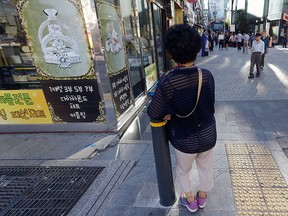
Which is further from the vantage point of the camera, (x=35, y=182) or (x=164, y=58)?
(x=164, y=58)

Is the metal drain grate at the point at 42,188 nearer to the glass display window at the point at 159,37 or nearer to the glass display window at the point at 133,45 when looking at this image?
the glass display window at the point at 133,45

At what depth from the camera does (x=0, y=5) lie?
12.9 ft

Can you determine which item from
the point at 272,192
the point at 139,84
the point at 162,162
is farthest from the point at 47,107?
the point at 272,192

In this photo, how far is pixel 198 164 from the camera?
2045mm

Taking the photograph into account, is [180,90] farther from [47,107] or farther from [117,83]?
[47,107]

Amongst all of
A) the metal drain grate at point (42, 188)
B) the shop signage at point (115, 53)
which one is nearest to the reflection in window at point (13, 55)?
the shop signage at point (115, 53)

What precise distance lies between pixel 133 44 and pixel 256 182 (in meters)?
4.22

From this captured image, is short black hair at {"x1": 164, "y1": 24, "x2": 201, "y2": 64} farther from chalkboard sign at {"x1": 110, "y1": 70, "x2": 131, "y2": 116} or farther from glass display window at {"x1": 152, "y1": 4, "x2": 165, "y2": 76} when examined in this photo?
glass display window at {"x1": 152, "y1": 4, "x2": 165, "y2": 76}

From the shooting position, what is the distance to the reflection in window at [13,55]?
3932 millimetres

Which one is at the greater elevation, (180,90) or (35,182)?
(180,90)

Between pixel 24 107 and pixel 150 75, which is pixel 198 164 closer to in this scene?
pixel 24 107

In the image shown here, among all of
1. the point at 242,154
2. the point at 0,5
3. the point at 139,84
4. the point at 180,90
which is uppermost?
the point at 0,5

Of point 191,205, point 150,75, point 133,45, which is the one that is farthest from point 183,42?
point 150,75

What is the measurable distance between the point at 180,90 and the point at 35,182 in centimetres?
252
